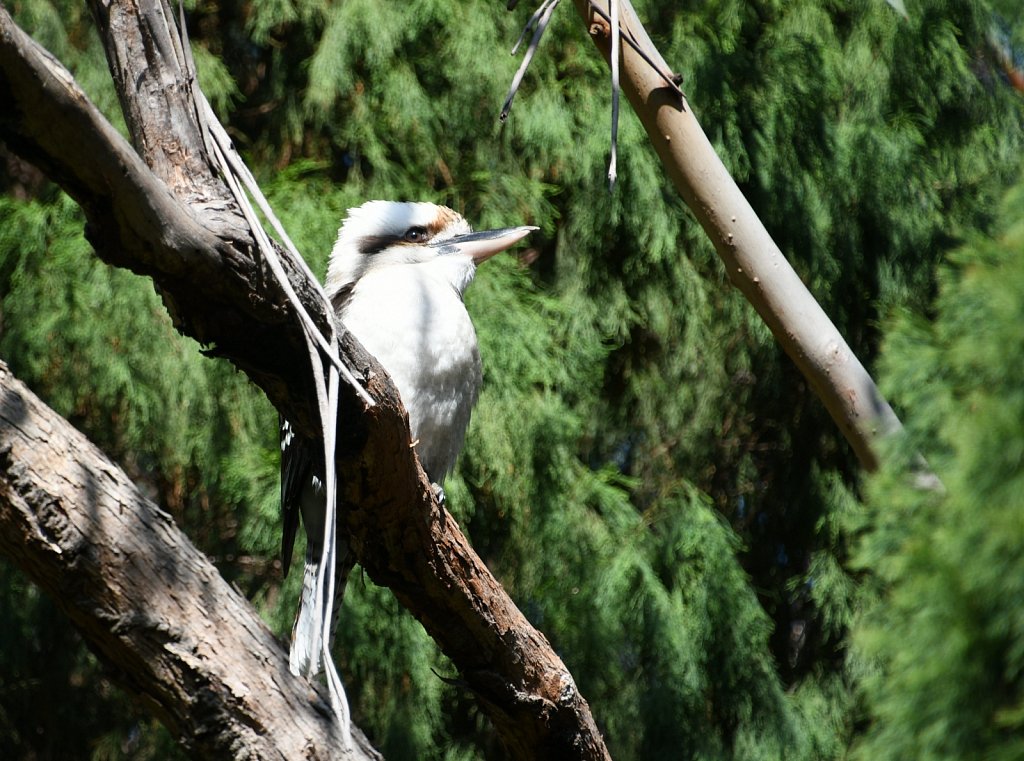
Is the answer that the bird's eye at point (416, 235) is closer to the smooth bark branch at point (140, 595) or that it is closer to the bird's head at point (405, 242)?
the bird's head at point (405, 242)

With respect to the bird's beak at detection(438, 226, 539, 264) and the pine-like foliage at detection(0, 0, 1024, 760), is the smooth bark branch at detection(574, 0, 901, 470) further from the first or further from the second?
the pine-like foliage at detection(0, 0, 1024, 760)

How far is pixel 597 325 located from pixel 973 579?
2083mm

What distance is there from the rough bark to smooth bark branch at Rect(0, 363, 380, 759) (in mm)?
20

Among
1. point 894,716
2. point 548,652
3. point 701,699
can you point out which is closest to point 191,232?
point 894,716

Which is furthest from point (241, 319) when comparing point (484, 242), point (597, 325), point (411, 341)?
point (597, 325)

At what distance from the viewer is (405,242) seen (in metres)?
2.41

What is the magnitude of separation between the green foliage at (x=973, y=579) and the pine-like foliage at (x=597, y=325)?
5.51ft

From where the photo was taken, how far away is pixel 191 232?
1107 millimetres

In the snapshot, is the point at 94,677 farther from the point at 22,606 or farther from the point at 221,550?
the point at 221,550

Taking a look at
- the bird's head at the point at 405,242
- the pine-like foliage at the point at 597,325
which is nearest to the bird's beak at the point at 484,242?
the bird's head at the point at 405,242

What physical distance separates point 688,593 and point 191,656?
127cm

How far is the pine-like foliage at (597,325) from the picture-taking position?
2529mm

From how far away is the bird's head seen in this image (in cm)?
235

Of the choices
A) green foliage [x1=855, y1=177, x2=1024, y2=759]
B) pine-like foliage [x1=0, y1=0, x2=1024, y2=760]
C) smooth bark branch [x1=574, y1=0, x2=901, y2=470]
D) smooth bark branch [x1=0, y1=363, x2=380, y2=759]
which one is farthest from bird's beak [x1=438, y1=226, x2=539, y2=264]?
green foliage [x1=855, y1=177, x2=1024, y2=759]
